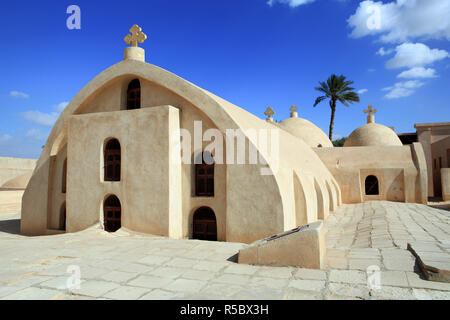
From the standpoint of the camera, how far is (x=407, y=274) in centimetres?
396

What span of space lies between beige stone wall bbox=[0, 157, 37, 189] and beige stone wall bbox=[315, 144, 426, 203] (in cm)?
1975

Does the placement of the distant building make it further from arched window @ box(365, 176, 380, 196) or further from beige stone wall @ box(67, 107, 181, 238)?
beige stone wall @ box(67, 107, 181, 238)

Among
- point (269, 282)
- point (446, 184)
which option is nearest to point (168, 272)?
point (269, 282)

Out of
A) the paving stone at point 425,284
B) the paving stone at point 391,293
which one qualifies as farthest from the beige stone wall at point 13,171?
the paving stone at point 425,284

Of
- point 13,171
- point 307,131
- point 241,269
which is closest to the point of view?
point 241,269

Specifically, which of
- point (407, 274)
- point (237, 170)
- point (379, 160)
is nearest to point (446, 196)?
point (379, 160)

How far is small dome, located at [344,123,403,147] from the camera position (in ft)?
68.9

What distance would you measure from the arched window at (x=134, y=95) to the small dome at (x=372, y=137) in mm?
16509

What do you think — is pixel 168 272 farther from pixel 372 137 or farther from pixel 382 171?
pixel 372 137

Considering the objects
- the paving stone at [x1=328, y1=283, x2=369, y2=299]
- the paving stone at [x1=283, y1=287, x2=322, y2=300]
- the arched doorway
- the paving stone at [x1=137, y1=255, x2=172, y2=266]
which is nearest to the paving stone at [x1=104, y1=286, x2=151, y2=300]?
the paving stone at [x1=137, y1=255, x2=172, y2=266]

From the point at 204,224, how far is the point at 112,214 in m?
2.76

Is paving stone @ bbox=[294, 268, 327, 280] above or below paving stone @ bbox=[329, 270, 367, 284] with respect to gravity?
below

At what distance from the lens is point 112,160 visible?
9.49m

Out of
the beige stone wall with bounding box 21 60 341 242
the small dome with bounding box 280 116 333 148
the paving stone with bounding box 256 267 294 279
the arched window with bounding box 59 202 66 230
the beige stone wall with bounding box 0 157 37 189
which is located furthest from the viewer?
the small dome with bounding box 280 116 333 148
